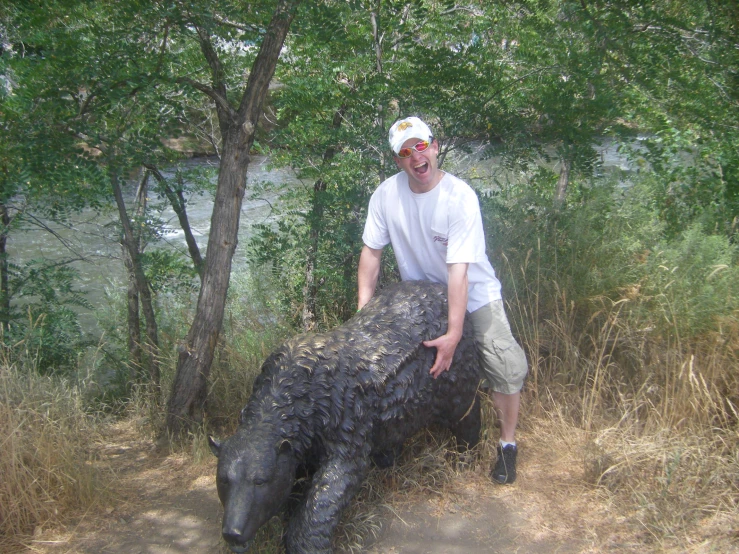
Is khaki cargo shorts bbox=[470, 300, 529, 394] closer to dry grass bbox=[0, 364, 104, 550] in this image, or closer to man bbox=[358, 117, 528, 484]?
man bbox=[358, 117, 528, 484]

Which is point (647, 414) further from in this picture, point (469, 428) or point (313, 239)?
point (313, 239)

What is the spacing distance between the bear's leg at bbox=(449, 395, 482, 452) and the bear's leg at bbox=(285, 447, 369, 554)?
102 cm

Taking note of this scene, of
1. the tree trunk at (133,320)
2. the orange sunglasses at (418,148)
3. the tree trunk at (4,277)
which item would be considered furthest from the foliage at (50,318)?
the orange sunglasses at (418,148)

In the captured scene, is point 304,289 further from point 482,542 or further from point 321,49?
point 482,542

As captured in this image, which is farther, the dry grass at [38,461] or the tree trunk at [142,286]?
the tree trunk at [142,286]

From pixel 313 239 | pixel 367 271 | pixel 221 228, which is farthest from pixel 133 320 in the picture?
pixel 367 271

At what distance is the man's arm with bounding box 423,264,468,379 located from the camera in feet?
10.8

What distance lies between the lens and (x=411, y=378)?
3.23 metres

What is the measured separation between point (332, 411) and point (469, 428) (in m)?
1.19

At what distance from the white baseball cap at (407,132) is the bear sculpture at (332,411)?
784 millimetres

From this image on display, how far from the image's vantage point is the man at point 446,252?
3.32m

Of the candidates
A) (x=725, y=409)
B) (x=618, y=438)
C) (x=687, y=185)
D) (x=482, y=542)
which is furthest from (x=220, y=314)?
(x=687, y=185)

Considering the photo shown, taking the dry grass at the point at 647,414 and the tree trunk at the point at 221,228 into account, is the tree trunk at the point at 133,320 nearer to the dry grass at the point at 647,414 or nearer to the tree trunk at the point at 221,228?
the tree trunk at the point at 221,228

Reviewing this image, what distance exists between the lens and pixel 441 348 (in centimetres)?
330
